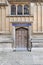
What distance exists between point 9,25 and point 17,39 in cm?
141

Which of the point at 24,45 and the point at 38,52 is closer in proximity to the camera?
the point at 38,52

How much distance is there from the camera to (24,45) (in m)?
13.7

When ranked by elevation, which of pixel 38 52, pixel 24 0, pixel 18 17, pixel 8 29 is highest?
pixel 24 0

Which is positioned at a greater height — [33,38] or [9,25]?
[9,25]

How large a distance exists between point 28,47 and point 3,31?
2.54 m

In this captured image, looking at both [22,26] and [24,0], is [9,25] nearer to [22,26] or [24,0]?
[22,26]

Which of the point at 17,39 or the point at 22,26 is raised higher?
the point at 22,26

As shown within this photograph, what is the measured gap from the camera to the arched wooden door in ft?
44.8

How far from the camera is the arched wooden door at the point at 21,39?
13.6 metres

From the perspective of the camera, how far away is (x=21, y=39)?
541 inches

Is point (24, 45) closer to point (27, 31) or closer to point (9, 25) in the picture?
point (27, 31)

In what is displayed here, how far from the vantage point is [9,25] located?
43.9 feet

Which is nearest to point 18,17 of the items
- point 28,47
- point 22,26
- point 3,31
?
point 22,26

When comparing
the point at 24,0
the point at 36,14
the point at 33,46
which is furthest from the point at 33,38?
the point at 24,0
